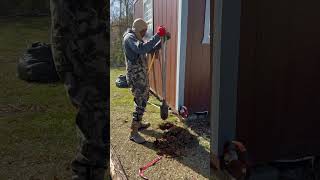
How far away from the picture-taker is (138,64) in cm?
271

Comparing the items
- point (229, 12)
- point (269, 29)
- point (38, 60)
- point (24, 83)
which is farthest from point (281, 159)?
point (24, 83)

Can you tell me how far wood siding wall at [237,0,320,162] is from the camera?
1536 mm

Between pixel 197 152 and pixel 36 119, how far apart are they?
1217 millimetres

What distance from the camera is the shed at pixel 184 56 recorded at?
3.25m

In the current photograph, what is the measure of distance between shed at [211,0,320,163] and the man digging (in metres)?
1.00

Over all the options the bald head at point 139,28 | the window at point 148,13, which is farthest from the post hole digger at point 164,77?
the bald head at point 139,28

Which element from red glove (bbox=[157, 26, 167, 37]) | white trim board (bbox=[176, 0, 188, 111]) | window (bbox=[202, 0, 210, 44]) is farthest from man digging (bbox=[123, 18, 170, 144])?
window (bbox=[202, 0, 210, 44])

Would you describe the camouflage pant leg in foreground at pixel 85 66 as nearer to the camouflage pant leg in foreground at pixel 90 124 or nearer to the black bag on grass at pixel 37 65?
the camouflage pant leg in foreground at pixel 90 124

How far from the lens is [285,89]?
1.65 m

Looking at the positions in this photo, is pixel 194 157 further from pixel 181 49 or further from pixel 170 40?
pixel 170 40

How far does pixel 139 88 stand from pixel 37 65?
2.44ft

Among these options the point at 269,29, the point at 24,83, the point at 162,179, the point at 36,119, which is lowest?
the point at 162,179

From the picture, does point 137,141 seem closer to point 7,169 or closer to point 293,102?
point 7,169

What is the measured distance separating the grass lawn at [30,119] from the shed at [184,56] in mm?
865
